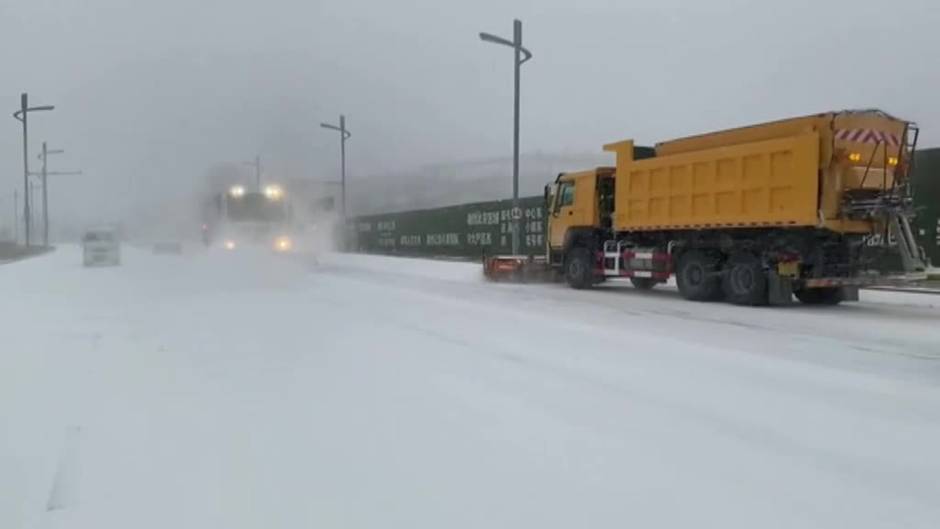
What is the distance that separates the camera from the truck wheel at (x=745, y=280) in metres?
14.5

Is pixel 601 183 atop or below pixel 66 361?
atop

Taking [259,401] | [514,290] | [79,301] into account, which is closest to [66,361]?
[259,401]

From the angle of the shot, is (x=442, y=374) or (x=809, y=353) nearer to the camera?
(x=442, y=374)

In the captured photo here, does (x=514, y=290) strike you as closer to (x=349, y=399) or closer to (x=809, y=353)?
(x=809, y=353)

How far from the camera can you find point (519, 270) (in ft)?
70.8

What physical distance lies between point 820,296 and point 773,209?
2.43 meters

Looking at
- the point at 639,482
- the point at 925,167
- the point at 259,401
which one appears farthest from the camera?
the point at 925,167

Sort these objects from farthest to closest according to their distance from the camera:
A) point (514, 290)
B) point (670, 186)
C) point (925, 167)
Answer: point (925, 167) < point (514, 290) < point (670, 186)

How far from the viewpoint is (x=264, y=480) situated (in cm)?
436

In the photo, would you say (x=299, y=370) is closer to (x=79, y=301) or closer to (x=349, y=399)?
(x=349, y=399)

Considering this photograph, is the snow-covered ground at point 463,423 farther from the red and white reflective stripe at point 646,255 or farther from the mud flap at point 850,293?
→ the red and white reflective stripe at point 646,255

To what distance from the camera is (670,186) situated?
16.2 m

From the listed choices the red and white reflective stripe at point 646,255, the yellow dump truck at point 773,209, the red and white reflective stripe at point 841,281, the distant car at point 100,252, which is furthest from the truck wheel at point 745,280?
the distant car at point 100,252

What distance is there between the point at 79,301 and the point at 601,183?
1140 cm
